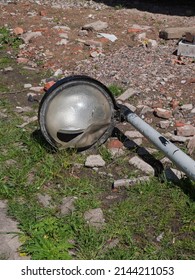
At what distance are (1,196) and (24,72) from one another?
2.96m

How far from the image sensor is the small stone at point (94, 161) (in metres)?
4.61

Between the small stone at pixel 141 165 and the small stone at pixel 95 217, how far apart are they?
695mm

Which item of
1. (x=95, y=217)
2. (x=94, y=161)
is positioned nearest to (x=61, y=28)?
(x=94, y=161)

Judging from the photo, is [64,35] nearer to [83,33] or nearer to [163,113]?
[83,33]

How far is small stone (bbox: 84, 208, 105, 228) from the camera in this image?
12.9 feet

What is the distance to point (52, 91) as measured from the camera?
4430 millimetres

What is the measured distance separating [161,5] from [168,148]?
585 cm

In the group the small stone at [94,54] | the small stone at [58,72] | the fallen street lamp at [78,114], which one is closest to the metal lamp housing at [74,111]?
the fallen street lamp at [78,114]

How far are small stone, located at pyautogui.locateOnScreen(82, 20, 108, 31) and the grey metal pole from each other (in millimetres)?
3615

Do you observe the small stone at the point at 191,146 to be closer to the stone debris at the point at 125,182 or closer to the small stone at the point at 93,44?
the stone debris at the point at 125,182

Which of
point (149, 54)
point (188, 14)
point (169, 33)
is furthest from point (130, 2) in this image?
point (149, 54)

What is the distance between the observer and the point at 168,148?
13.9 feet

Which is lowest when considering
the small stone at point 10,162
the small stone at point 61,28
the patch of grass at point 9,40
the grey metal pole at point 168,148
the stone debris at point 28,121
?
the patch of grass at point 9,40

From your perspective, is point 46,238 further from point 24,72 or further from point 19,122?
point 24,72
